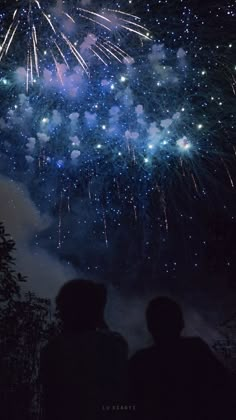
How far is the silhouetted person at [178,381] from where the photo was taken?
93.7 inches

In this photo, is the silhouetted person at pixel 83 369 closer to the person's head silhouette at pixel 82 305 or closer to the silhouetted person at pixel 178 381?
the person's head silhouette at pixel 82 305

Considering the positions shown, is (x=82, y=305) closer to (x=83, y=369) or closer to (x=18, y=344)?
(x=83, y=369)

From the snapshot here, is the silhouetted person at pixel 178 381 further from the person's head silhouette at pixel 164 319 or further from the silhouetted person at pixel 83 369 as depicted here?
the silhouetted person at pixel 83 369

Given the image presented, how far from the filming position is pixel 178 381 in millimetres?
2426

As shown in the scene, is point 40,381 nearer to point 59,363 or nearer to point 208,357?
point 59,363

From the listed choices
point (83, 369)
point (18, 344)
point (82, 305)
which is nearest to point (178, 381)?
point (83, 369)

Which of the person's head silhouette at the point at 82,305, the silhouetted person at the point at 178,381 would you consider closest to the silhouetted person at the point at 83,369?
the person's head silhouette at the point at 82,305

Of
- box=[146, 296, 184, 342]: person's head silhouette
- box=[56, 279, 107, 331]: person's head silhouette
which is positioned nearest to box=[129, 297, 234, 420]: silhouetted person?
box=[146, 296, 184, 342]: person's head silhouette

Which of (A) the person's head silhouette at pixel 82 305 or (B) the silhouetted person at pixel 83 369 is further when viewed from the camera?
(A) the person's head silhouette at pixel 82 305


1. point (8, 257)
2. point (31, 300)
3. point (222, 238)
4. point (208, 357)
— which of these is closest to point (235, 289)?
point (222, 238)

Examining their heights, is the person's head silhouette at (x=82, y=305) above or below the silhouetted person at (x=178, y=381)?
above

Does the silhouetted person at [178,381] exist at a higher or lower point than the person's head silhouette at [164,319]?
lower

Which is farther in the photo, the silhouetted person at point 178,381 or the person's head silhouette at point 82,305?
the person's head silhouette at point 82,305

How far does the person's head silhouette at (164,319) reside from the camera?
256cm
